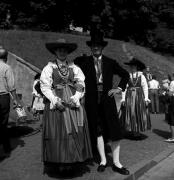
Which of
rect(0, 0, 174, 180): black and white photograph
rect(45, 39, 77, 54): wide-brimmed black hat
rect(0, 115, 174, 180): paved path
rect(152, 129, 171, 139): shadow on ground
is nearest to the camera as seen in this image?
rect(0, 0, 174, 180): black and white photograph

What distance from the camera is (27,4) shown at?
39.2 meters

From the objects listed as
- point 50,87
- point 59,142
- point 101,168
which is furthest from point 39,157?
point 50,87

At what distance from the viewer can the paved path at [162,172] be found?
251 inches

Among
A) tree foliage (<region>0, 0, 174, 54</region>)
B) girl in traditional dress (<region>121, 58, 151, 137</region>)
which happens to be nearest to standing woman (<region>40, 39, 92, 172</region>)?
girl in traditional dress (<region>121, 58, 151, 137</region>)

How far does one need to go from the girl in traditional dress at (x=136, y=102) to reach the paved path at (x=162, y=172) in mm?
1734

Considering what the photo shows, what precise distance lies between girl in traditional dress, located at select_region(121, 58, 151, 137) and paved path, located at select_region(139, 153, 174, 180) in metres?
1.73

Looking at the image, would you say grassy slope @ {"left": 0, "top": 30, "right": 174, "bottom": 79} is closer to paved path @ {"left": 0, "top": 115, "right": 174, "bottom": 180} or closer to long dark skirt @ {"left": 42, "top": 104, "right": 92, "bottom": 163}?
paved path @ {"left": 0, "top": 115, "right": 174, "bottom": 180}

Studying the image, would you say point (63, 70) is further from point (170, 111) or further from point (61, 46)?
point (170, 111)

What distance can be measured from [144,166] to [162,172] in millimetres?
328

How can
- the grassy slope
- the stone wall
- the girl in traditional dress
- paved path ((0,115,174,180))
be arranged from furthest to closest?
the grassy slope < the stone wall < the girl in traditional dress < paved path ((0,115,174,180))

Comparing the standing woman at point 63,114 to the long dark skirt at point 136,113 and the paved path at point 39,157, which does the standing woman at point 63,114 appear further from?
the long dark skirt at point 136,113

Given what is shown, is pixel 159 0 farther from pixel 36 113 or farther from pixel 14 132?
pixel 14 132

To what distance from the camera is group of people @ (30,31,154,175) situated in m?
5.47

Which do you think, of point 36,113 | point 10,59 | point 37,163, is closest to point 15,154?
point 37,163
